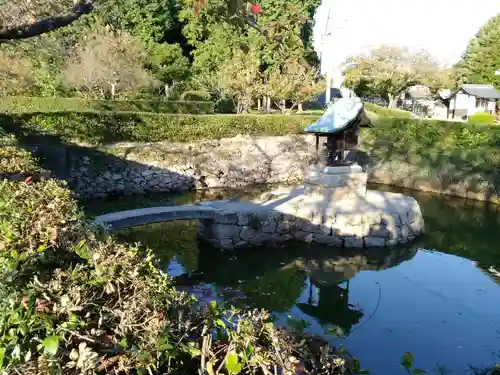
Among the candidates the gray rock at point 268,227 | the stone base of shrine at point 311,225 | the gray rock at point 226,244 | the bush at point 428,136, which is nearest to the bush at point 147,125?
the bush at point 428,136

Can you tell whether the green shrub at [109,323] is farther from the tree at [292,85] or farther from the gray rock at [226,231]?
the tree at [292,85]

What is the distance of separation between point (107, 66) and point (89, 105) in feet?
13.1

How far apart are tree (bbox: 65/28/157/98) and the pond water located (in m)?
12.2

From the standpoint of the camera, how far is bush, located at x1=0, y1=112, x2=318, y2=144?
14344mm

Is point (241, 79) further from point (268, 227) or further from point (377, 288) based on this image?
point (377, 288)

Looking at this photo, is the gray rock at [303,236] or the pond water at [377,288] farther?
the gray rock at [303,236]

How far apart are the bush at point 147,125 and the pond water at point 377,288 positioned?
18.4ft

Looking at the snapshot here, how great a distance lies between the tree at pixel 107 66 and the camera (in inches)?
807

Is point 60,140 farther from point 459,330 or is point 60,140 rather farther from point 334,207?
point 459,330

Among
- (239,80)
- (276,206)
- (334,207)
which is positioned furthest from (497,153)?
(239,80)

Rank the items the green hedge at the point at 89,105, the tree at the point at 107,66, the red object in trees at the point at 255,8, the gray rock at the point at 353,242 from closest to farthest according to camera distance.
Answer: the red object in trees at the point at 255,8 < the gray rock at the point at 353,242 < the green hedge at the point at 89,105 < the tree at the point at 107,66

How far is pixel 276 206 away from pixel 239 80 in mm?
14664

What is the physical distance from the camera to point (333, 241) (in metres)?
10.2

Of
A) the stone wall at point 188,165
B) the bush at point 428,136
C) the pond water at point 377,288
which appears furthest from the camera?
the bush at point 428,136
